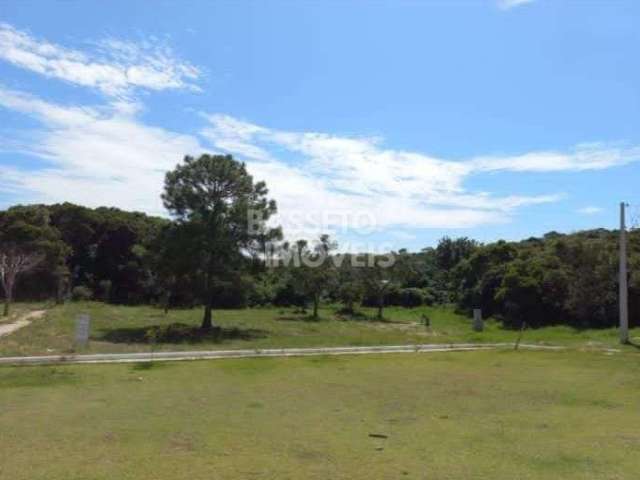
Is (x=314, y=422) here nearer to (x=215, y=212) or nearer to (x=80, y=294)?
(x=215, y=212)

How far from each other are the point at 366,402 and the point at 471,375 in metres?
4.38

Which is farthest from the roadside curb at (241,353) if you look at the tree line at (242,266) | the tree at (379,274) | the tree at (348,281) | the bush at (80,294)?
the bush at (80,294)

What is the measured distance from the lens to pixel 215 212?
2558 cm

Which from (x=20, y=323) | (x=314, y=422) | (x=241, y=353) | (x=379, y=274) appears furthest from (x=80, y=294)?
(x=314, y=422)

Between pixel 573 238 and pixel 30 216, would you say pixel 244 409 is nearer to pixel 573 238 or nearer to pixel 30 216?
pixel 573 238

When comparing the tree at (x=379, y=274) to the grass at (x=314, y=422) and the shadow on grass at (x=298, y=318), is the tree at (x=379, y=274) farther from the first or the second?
the grass at (x=314, y=422)

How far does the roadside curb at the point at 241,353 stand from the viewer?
13836mm

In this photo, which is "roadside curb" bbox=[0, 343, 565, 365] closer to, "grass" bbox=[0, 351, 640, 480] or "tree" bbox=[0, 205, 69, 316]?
"grass" bbox=[0, 351, 640, 480]

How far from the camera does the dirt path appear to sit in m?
20.8

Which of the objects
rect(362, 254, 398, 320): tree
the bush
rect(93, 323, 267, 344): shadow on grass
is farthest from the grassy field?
the bush

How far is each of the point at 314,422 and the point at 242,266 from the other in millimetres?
17788

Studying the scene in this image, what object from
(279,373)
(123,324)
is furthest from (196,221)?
(279,373)

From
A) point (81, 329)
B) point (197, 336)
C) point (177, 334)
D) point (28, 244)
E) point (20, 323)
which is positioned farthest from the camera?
point (28, 244)

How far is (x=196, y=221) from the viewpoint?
2528 cm
